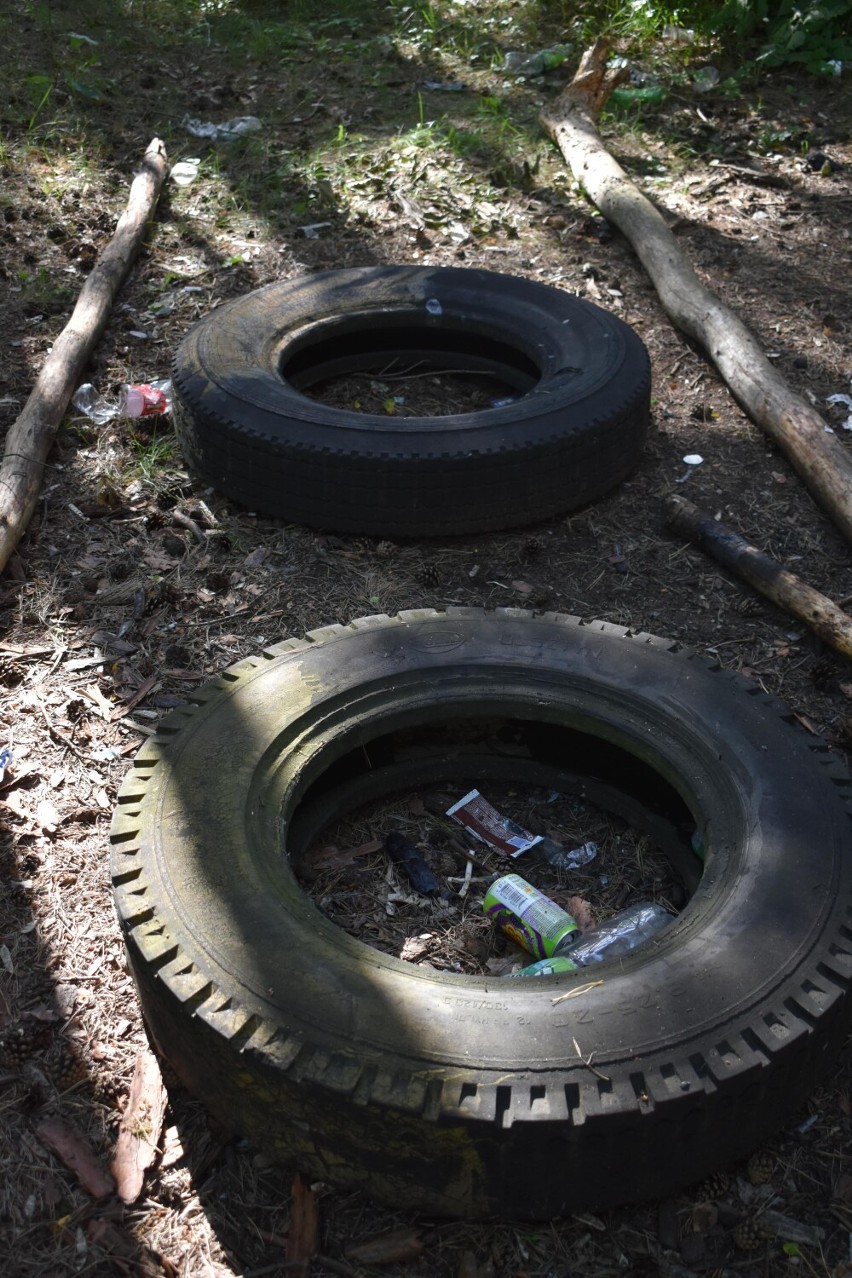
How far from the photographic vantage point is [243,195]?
6.39m

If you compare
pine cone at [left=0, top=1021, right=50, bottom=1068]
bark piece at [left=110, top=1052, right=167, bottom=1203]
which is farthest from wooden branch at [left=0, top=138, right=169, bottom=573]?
bark piece at [left=110, top=1052, right=167, bottom=1203]

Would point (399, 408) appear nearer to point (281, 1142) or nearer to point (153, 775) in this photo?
point (153, 775)

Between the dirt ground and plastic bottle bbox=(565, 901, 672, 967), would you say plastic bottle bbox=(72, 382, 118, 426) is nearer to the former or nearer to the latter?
the dirt ground

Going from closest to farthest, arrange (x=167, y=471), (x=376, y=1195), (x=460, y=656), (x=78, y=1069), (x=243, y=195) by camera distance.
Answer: (x=376, y=1195) < (x=78, y=1069) < (x=460, y=656) < (x=167, y=471) < (x=243, y=195)

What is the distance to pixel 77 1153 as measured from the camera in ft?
7.32

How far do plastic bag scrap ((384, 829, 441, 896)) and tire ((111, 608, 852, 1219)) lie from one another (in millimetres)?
172


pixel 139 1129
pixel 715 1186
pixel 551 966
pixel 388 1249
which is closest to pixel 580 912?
pixel 551 966

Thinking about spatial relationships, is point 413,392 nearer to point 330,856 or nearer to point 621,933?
point 330,856

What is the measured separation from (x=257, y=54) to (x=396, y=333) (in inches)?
170

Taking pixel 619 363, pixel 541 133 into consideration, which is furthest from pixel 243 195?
pixel 619 363

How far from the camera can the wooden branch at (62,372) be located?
13.0ft

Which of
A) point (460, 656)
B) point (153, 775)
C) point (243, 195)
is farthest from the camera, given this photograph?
point (243, 195)

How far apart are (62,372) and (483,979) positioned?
3374mm

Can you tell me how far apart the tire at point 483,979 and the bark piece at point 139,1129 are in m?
0.09
